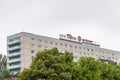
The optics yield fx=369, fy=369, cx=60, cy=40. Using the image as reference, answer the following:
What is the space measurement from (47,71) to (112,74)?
72.2ft

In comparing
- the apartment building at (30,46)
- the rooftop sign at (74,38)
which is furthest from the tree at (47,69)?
the rooftop sign at (74,38)

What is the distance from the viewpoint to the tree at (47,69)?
145 feet

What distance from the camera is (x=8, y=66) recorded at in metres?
125

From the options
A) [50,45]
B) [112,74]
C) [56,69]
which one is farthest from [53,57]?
[50,45]

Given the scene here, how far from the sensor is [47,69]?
44781 millimetres

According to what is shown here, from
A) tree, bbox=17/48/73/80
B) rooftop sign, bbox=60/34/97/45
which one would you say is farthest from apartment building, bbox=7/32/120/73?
tree, bbox=17/48/73/80

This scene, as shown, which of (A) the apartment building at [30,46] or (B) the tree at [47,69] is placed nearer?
(B) the tree at [47,69]

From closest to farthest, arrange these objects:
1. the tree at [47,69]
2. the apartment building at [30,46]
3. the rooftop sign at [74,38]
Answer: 1. the tree at [47,69]
2. the apartment building at [30,46]
3. the rooftop sign at [74,38]

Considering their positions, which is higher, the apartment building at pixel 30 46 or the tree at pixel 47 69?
the apartment building at pixel 30 46

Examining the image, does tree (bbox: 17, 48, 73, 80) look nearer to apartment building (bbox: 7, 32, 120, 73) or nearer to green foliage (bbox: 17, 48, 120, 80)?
green foliage (bbox: 17, 48, 120, 80)

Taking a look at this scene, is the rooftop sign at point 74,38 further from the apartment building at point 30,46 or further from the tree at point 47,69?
the tree at point 47,69

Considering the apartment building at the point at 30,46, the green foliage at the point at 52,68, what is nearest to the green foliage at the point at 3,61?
the apartment building at the point at 30,46

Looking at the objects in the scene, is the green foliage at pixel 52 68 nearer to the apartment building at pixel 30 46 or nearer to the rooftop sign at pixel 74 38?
the apartment building at pixel 30 46

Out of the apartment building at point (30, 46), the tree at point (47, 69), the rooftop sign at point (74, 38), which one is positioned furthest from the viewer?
the rooftop sign at point (74, 38)
